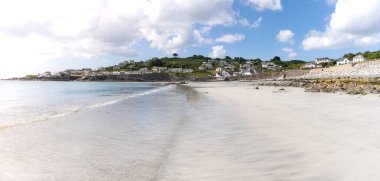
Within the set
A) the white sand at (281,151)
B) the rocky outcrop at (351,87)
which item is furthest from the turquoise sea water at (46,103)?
the rocky outcrop at (351,87)

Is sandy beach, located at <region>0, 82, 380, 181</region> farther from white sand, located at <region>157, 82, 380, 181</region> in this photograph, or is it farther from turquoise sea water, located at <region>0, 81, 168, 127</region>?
turquoise sea water, located at <region>0, 81, 168, 127</region>

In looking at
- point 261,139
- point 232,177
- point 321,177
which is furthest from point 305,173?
point 261,139

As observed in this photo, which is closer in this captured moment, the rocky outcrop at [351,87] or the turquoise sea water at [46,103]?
the turquoise sea water at [46,103]

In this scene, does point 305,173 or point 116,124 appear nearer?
point 305,173

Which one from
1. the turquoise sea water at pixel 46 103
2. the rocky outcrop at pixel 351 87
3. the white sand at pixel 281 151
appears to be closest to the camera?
the white sand at pixel 281 151

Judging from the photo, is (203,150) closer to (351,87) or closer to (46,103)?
(46,103)

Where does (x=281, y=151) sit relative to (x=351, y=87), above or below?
below

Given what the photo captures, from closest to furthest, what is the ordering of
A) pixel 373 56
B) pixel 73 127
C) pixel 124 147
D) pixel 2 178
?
pixel 2 178
pixel 124 147
pixel 73 127
pixel 373 56

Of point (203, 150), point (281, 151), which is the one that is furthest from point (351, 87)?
point (203, 150)

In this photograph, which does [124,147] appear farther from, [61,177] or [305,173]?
[305,173]

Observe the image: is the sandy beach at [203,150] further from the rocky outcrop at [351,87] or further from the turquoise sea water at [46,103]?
the rocky outcrop at [351,87]

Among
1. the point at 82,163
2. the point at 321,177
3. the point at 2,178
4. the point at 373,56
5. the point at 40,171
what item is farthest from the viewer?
the point at 373,56

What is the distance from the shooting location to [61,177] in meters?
7.05

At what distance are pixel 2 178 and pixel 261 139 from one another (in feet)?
24.1
